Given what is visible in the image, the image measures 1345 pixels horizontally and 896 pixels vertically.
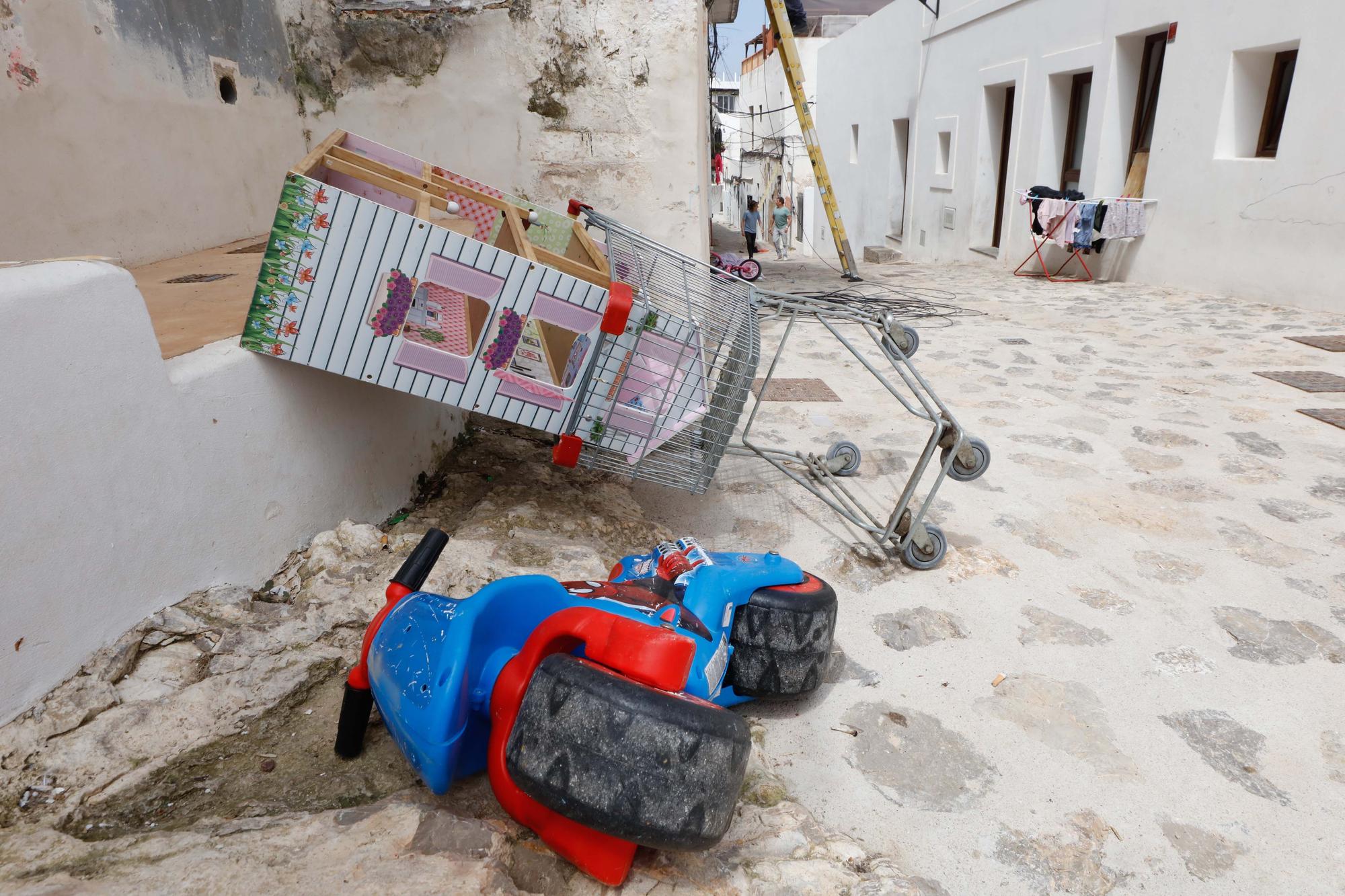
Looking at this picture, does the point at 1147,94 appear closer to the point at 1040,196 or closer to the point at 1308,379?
the point at 1040,196

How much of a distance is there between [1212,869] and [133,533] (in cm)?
233

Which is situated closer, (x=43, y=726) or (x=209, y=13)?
(x=43, y=726)

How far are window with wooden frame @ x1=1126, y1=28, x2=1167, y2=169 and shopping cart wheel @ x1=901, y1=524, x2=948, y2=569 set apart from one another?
300 inches

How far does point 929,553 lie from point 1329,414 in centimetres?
272

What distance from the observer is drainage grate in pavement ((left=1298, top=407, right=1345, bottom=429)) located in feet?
13.1

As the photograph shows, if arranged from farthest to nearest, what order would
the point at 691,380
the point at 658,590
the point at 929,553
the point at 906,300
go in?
the point at 906,300 → the point at 929,553 → the point at 691,380 → the point at 658,590

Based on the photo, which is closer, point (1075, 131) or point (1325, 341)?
point (1325, 341)

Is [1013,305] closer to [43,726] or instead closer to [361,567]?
[361,567]

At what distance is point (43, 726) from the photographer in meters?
1.57

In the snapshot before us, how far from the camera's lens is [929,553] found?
2.85 meters

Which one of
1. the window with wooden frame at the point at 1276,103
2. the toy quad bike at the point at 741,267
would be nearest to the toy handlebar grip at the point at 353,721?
the toy quad bike at the point at 741,267

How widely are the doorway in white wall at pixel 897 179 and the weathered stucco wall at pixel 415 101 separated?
460 inches

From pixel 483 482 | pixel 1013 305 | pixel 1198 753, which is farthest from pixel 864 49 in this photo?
pixel 1198 753

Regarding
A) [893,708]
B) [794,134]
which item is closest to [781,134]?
[794,134]
